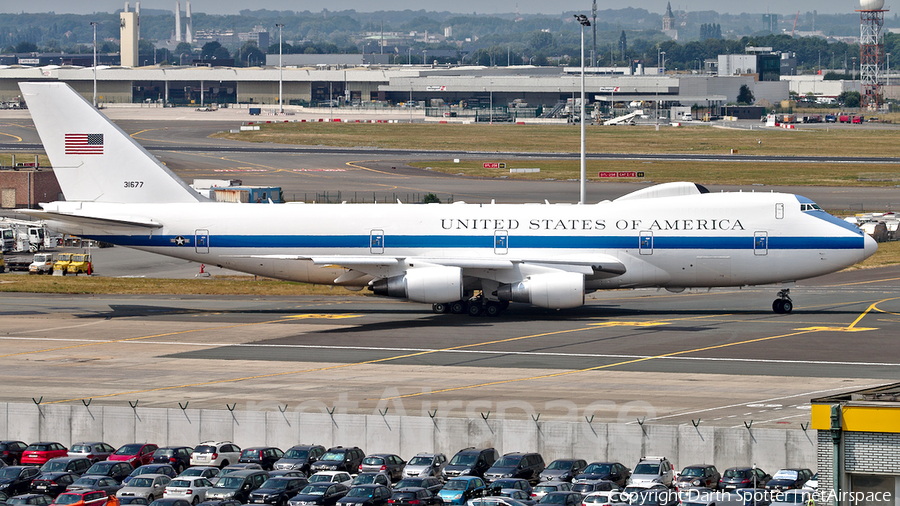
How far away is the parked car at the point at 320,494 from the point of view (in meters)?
29.3

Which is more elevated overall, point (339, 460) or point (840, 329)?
point (840, 329)

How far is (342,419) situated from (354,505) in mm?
5819

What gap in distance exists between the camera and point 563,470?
31203mm

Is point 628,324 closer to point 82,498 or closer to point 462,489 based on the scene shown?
point 462,489

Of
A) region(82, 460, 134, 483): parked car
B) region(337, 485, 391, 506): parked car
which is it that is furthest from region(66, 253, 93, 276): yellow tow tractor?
region(337, 485, 391, 506): parked car

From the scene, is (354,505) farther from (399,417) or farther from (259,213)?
(259,213)

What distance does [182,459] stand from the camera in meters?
33.5

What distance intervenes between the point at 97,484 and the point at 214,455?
144 inches

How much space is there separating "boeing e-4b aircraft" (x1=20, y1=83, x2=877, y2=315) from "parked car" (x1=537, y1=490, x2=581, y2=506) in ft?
89.1

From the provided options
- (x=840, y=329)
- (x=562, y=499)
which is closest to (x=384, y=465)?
(x=562, y=499)

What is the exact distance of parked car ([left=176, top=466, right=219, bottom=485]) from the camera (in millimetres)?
31297

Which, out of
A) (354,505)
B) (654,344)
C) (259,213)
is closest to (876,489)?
(354,505)

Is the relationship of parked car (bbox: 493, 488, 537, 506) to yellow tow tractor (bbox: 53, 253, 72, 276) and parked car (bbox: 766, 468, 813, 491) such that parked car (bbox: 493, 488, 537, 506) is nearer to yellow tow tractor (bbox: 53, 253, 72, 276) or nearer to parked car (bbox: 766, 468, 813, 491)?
parked car (bbox: 766, 468, 813, 491)

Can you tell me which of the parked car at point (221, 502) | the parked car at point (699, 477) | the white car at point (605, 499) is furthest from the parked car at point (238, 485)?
the parked car at point (699, 477)
